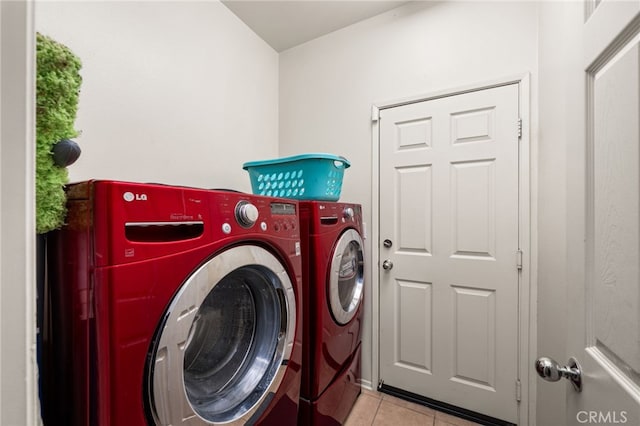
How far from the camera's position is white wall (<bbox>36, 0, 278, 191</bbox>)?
3.61 ft

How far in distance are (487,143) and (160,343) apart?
1.77 metres

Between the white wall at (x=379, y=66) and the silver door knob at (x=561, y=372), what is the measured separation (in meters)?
1.22

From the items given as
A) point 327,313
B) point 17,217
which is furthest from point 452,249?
point 17,217

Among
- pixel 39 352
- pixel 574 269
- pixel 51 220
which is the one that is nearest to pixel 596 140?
pixel 574 269

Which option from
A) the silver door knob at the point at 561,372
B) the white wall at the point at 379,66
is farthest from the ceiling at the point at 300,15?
the silver door knob at the point at 561,372

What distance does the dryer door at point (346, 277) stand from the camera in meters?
1.33

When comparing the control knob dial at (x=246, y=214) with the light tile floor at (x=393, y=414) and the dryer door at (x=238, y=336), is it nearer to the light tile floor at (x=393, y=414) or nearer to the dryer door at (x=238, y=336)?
the dryer door at (x=238, y=336)

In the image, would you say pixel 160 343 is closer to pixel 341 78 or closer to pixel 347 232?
pixel 347 232

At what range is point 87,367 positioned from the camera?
562 mm

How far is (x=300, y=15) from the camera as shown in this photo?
1.84 meters

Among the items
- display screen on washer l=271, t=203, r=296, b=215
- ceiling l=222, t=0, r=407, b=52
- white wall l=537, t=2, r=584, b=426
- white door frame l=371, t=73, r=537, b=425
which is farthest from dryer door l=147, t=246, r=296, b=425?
ceiling l=222, t=0, r=407, b=52

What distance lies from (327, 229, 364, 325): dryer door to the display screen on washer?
1.27 feet

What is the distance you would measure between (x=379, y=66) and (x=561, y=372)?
1.87 m

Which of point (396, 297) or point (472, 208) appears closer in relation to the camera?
point (472, 208)
